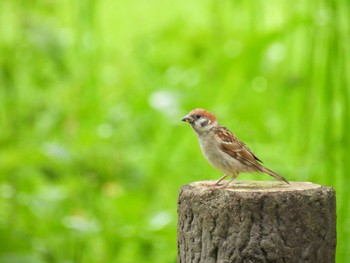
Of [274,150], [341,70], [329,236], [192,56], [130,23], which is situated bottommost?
[329,236]

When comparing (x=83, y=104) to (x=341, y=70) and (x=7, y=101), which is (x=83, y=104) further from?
(x=341, y=70)

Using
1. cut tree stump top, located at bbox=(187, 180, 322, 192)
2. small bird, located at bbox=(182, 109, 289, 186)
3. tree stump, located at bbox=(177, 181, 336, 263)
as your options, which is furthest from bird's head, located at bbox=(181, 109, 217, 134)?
tree stump, located at bbox=(177, 181, 336, 263)

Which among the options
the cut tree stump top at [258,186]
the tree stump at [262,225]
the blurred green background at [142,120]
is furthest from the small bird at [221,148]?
the blurred green background at [142,120]

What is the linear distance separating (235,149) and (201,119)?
15cm

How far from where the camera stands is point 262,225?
7.91 ft

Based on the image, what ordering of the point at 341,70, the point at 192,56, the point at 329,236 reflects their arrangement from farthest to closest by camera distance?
the point at 192,56, the point at 341,70, the point at 329,236

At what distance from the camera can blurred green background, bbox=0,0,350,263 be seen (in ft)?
14.1

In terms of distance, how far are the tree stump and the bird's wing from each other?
48cm

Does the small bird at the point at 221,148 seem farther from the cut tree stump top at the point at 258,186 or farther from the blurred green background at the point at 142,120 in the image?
the blurred green background at the point at 142,120

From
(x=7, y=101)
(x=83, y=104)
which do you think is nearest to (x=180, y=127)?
(x=83, y=104)

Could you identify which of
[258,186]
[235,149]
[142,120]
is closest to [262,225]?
[258,186]

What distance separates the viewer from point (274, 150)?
6.16m

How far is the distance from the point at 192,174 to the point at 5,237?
2420 millimetres

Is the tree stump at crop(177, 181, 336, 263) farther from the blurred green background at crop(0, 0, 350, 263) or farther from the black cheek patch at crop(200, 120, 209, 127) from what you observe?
the blurred green background at crop(0, 0, 350, 263)
